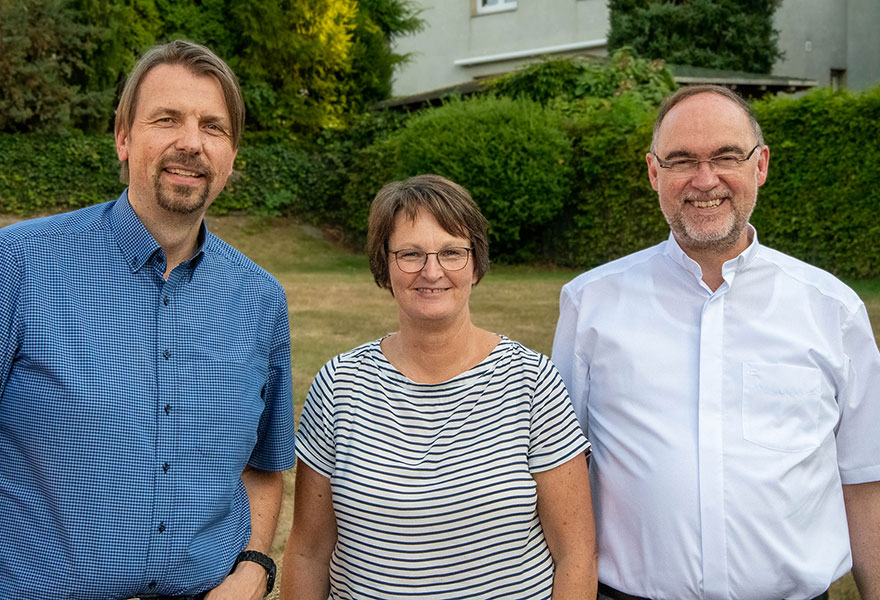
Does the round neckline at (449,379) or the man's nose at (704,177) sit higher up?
the man's nose at (704,177)

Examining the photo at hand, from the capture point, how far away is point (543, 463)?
7.46ft

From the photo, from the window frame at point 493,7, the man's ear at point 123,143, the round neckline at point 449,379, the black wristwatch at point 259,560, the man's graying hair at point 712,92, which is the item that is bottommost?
the black wristwatch at point 259,560

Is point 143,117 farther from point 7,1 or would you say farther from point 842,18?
point 842,18

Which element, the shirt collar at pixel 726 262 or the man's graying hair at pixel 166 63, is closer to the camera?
the man's graying hair at pixel 166 63

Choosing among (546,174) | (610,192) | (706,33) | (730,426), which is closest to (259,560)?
(730,426)

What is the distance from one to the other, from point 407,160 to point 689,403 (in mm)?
15096

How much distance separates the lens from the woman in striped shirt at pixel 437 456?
224 centimetres

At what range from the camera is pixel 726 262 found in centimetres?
256

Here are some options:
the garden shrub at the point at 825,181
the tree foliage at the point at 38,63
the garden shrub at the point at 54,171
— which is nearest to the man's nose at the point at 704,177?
the garden shrub at the point at 825,181

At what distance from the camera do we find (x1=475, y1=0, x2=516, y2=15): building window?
27609mm

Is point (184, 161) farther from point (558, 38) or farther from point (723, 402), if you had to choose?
point (558, 38)

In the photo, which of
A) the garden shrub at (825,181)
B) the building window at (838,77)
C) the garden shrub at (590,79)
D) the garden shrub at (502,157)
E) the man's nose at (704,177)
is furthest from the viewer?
the building window at (838,77)

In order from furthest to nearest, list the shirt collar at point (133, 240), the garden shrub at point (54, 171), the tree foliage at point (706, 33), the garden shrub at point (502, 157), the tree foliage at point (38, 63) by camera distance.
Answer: the tree foliage at point (706, 33) < the garden shrub at point (54, 171) < the tree foliage at point (38, 63) < the garden shrub at point (502, 157) < the shirt collar at point (133, 240)

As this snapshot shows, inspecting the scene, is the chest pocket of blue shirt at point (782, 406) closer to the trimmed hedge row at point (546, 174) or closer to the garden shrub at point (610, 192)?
the trimmed hedge row at point (546, 174)
